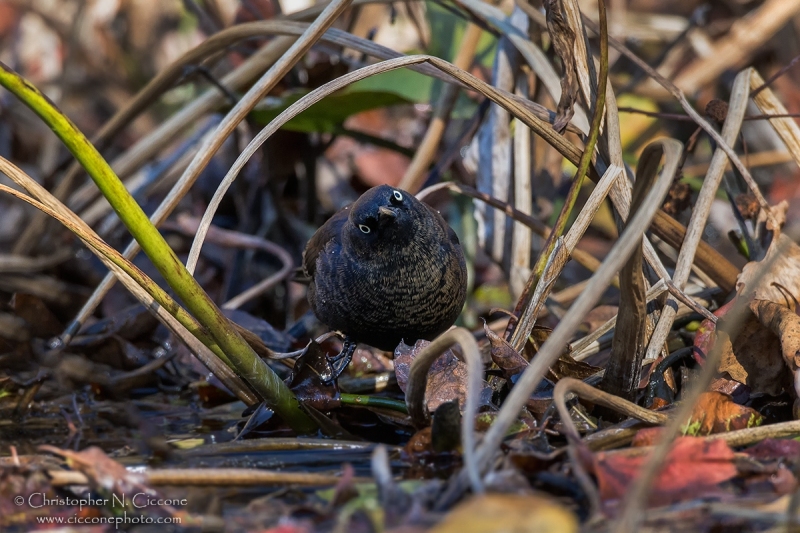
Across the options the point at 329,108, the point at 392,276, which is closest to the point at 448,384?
the point at 392,276

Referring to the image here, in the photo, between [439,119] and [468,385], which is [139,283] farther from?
[439,119]

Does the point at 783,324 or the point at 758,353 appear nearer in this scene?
the point at 783,324

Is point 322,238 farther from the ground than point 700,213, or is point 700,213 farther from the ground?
point 700,213

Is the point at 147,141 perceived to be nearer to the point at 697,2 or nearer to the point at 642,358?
the point at 642,358

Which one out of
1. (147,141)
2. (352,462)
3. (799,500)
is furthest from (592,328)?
(147,141)

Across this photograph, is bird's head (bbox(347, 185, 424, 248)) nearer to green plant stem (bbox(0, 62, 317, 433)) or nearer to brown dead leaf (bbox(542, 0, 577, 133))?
brown dead leaf (bbox(542, 0, 577, 133))

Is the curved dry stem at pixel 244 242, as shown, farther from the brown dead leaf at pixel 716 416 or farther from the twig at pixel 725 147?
the brown dead leaf at pixel 716 416

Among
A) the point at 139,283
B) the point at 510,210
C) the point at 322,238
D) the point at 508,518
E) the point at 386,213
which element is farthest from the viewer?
the point at 322,238

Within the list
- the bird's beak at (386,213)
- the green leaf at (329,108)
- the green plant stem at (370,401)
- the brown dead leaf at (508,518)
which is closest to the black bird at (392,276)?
the bird's beak at (386,213)
